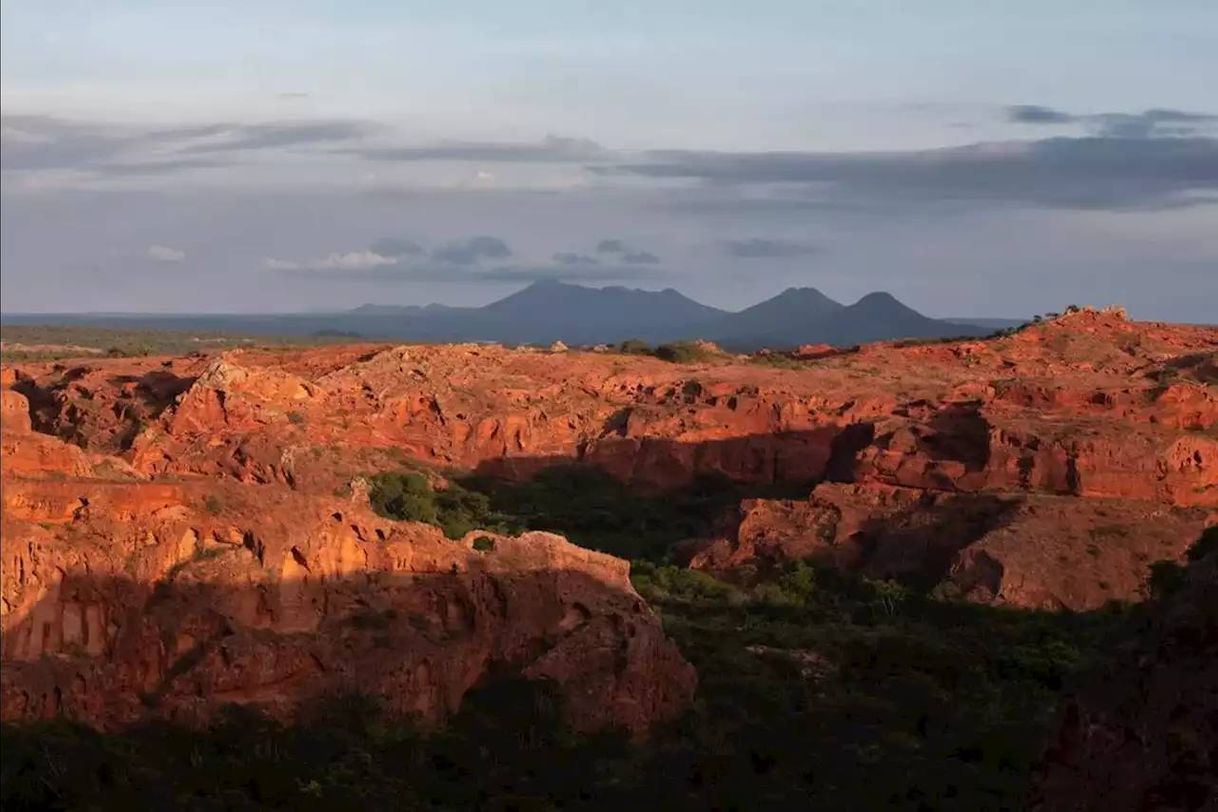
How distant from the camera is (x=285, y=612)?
24.0 m

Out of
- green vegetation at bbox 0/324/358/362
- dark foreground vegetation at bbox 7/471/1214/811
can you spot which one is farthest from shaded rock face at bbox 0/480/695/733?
green vegetation at bbox 0/324/358/362

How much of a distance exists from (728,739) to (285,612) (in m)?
6.35

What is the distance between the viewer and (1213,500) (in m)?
43.8

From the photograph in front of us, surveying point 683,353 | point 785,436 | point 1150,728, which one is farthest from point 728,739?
point 683,353

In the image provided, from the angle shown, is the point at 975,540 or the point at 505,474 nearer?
the point at 975,540

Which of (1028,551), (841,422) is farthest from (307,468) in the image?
(1028,551)

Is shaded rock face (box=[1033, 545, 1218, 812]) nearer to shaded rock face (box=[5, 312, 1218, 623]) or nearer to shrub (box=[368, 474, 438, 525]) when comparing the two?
shaded rock face (box=[5, 312, 1218, 623])

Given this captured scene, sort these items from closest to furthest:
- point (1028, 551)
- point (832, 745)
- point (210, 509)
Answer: point (210, 509) → point (832, 745) → point (1028, 551)

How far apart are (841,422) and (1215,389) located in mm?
9959

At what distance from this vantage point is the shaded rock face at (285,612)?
21953 mm

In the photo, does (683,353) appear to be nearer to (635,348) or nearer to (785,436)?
(635,348)

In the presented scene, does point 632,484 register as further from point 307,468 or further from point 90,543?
point 90,543

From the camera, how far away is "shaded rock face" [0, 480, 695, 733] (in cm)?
2195

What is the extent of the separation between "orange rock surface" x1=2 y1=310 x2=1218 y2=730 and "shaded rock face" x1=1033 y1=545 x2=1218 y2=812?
968 cm
